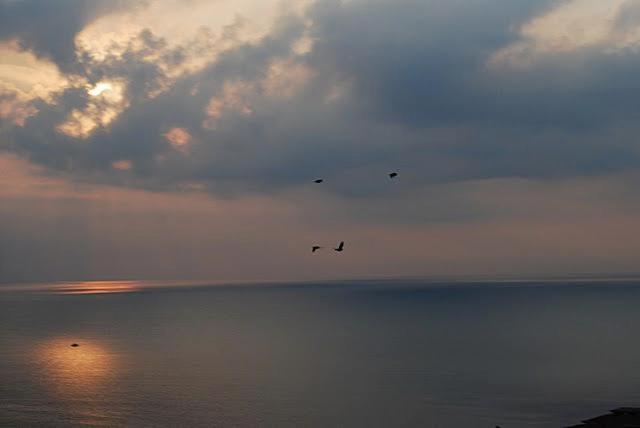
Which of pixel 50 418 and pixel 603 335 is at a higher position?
pixel 603 335

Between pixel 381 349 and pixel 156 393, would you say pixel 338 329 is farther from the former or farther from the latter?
pixel 156 393

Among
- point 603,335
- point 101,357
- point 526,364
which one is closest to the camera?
point 526,364

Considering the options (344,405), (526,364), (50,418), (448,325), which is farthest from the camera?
(448,325)

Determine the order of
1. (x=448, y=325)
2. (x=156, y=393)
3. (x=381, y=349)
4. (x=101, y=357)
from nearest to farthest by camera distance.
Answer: (x=156, y=393), (x=101, y=357), (x=381, y=349), (x=448, y=325)

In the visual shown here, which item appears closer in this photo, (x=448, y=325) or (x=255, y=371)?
(x=255, y=371)

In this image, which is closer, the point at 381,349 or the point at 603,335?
the point at 381,349

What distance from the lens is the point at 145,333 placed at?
165500 mm

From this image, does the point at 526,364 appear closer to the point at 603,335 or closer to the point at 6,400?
the point at 603,335

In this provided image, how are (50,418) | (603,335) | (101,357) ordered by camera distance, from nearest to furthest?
(50,418) → (101,357) → (603,335)

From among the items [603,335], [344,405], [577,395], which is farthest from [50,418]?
[603,335]

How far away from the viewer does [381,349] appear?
13038 centimetres

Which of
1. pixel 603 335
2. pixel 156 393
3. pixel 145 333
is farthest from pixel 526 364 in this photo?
pixel 145 333

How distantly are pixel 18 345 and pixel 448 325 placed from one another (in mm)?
115701

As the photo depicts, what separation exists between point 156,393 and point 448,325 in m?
117
